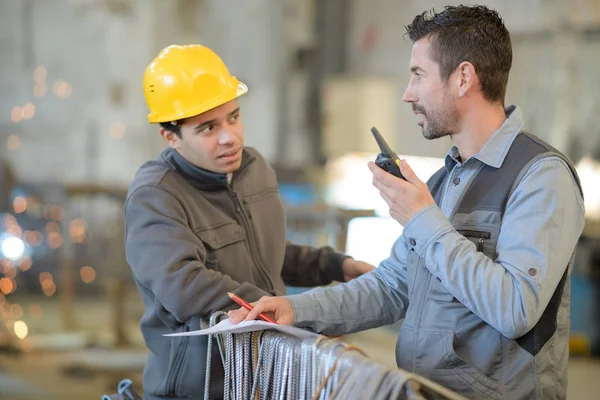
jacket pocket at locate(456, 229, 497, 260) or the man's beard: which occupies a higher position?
the man's beard

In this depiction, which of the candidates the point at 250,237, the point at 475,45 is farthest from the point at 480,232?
the point at 250,237

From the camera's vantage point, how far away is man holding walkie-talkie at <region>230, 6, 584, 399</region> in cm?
167

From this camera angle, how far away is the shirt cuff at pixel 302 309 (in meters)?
2.05

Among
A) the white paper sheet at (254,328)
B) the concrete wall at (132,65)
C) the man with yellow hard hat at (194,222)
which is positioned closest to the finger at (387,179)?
the white paper sheet at (254,328)

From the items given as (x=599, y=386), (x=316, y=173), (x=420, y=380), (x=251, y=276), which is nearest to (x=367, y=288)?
(x=251, y=276)

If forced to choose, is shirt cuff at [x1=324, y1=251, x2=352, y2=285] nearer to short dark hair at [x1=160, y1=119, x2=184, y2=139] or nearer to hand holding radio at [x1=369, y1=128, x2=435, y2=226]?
short dark hair at [x1=160, y1=119, x2=184, y2=139]

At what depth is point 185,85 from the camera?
2.33 meters

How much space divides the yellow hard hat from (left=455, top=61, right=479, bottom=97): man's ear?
74 cm

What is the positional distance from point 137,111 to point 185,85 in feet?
19.8

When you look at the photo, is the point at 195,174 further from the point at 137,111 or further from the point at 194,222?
the point at 137,111

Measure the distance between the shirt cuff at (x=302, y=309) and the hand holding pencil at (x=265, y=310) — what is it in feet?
0.05

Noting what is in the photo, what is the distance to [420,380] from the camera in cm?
142

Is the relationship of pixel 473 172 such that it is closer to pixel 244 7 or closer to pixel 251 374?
pixel 251 374

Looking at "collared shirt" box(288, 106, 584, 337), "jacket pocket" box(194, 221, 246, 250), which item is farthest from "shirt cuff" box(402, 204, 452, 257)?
"jacket pocket" box(194, 221, 246, 250)
